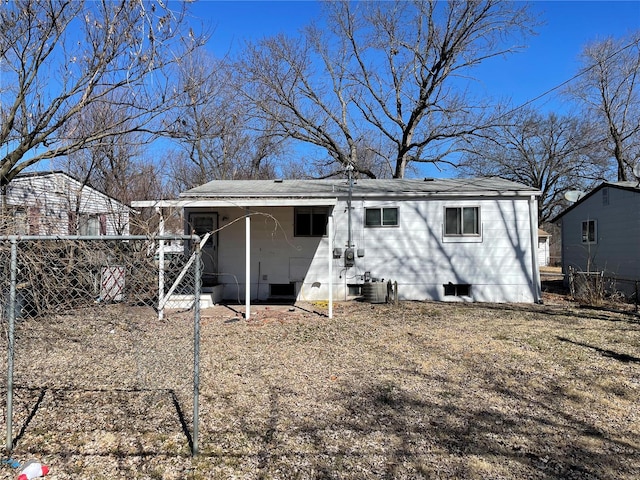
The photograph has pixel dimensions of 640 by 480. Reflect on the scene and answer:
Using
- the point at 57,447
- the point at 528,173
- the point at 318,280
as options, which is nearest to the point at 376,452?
the point at 57,447

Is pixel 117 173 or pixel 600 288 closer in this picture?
pixel 600 288

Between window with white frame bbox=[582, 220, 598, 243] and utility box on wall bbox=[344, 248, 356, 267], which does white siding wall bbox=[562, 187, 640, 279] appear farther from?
utility box on wall bbox=[344, 248, 356, 267]

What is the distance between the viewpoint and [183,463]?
2891 millimetres

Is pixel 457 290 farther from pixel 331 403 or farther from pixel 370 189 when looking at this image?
pixel 331 403

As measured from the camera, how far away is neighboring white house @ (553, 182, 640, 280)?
1156 centimetres

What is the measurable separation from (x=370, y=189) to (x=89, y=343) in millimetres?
7703

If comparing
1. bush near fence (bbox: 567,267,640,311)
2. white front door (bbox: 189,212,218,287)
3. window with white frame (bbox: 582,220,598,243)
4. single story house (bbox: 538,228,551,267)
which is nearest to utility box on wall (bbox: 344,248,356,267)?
white front door (bbox: 189,212,218,287)

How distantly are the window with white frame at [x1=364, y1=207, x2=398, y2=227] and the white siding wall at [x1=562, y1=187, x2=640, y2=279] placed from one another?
5.58 meters

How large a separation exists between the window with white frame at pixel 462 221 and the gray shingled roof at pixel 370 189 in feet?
1.53

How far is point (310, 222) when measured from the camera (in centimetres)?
1113

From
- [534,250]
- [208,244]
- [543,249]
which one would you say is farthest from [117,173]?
[543,249]

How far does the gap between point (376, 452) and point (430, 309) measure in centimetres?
692

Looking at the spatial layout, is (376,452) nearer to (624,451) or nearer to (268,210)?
(624,451)

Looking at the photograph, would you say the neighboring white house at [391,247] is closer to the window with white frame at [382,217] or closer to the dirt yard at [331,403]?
the window with white frame at [382,217]
